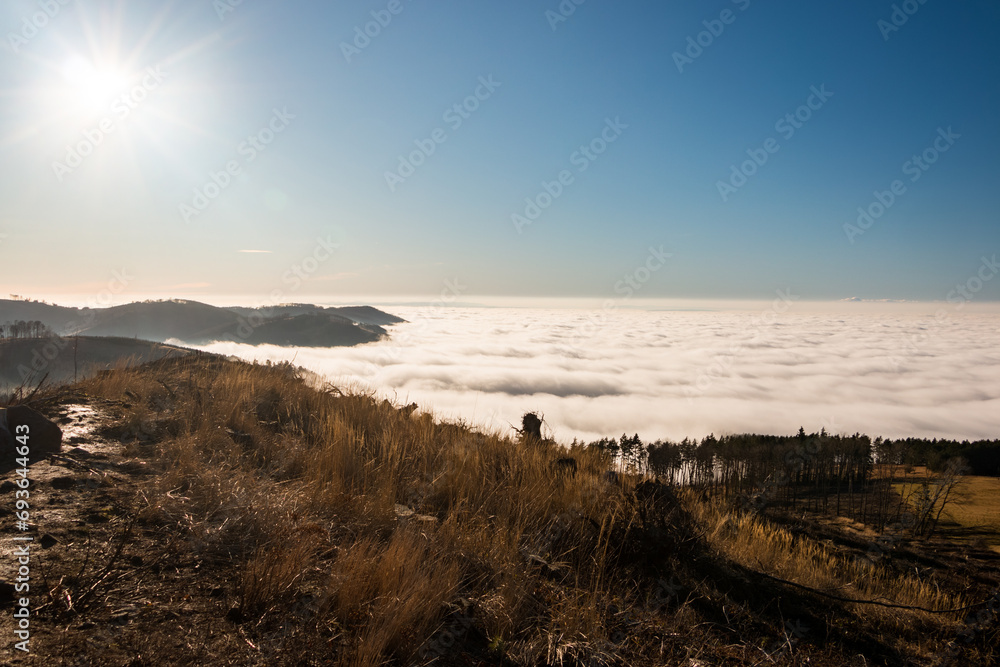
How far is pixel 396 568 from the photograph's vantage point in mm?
2904

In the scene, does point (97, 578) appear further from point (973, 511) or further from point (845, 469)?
point (845, 469)

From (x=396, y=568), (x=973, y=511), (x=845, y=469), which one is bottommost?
(x=973, y=511)

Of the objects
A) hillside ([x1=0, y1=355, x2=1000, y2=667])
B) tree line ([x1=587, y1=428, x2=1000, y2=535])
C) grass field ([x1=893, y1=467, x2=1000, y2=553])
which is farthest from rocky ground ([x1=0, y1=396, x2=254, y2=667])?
grass field ([x1=893, y1=467, x2=1000, y2=553])

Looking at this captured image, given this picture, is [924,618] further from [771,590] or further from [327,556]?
[327,556]

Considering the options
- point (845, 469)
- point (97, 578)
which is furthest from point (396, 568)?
point (845, 469)

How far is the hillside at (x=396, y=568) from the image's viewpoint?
2.46 metres

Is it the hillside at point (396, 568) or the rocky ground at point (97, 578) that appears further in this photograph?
the hillside at point (396, 568)

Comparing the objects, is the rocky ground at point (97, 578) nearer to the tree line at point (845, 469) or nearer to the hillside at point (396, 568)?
the hillside at point (396, 568)

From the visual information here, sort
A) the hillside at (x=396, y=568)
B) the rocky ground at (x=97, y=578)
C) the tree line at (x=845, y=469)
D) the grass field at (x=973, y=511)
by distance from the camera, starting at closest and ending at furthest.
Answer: the rocky ground at (x=97, y=578) < the hillside at (x=396, y=568) < the grass field at (x=973, y=511) < the tree line at (x=845, y=469)

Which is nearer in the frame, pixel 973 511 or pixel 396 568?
pixel 396 568

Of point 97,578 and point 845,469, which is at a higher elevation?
point 97,578

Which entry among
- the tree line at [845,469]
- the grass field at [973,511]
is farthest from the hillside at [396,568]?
the grass field at [973,511]

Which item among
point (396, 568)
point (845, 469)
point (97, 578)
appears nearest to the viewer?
point (97, 578)

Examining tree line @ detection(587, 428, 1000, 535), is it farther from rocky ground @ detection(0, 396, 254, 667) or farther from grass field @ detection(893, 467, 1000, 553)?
rocky ground @ detection(0, 396, 254, 667)
